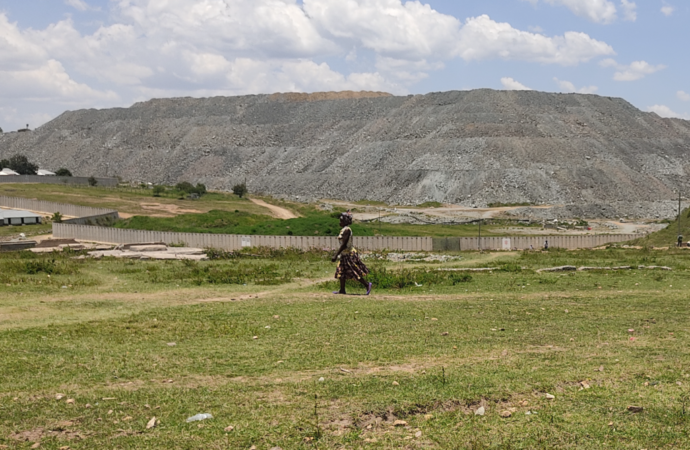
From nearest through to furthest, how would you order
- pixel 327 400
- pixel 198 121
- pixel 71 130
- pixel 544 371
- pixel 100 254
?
pixel 327 400
pixel 544 371
pixel 100 254
pixel 198 121
pixel 71 130

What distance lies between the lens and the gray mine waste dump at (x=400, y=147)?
100569 mm

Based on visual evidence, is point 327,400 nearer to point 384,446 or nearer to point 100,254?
point 384,446

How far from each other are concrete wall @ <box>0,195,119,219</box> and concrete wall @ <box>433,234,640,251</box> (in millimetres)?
27760

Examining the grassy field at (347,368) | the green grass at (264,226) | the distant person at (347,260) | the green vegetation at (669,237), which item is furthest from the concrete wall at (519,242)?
the distant person at (347,260)

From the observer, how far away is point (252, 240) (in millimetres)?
40750

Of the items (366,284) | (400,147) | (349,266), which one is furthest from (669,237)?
(400,147)

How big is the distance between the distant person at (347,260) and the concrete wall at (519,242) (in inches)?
955

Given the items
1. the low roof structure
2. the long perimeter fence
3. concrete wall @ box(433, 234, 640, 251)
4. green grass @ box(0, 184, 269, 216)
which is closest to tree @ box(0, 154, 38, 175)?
green grass @ box(0, 184, 269, 216)

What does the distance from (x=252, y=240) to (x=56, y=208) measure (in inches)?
1229

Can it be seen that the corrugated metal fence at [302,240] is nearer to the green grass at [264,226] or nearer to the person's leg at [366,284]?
the green grass at [264,226]

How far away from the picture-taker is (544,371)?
33.9 feet

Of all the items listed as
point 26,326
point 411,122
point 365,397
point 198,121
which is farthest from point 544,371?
point 198,121

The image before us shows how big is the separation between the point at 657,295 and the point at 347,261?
25.9 feet

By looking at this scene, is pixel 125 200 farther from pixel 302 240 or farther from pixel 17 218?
pixel 302 240
